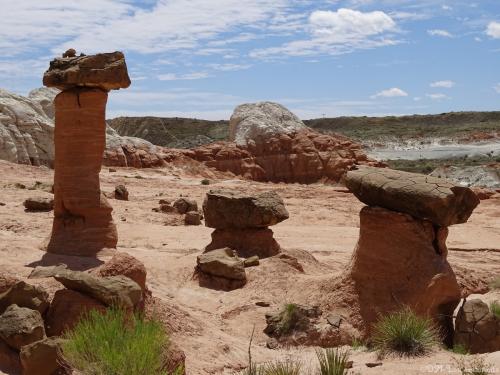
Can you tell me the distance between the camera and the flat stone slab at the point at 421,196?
9461 millimetres

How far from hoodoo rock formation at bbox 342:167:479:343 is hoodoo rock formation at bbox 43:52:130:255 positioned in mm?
5326

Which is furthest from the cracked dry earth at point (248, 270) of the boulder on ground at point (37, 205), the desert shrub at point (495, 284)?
the boulder on ground at point (37, 205)

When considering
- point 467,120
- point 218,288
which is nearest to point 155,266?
point 218,288

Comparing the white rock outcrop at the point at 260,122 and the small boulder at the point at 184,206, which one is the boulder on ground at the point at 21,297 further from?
the white rock outcrop at the point at 260,122

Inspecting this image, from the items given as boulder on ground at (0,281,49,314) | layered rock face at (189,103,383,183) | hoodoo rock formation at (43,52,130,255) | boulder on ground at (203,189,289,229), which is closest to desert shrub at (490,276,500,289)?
boulder on ground at (203,189,289,229)

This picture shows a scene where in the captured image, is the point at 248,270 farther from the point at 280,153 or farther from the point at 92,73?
the point at 280,153

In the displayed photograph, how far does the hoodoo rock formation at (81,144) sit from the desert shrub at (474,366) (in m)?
7.68

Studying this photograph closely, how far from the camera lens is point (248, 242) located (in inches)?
555

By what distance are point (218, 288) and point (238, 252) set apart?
1706 millimetres

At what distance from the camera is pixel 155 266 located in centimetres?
1322

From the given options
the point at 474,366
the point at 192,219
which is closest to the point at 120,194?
the point at 192,219

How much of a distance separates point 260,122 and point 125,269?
2926cm

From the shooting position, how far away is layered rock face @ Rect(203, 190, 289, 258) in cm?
1383

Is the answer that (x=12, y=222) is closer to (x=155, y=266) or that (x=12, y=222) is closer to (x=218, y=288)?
(x=155, y=266)
